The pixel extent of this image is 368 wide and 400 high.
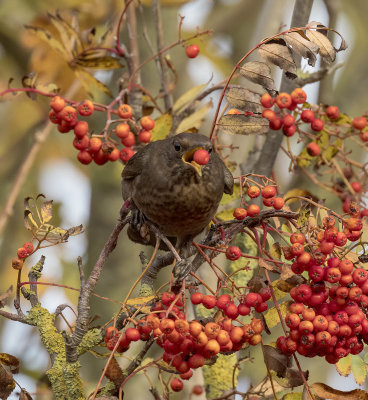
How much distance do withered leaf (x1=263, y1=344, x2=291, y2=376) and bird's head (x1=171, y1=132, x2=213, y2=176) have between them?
2.26 feet

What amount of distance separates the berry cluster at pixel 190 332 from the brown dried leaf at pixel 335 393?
25cm

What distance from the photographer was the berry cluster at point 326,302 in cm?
190

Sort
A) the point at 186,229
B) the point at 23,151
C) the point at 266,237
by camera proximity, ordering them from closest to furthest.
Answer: the point at 266,237, the point at 186,229, the point at 23,151

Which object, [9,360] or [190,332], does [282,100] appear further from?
[9,360]

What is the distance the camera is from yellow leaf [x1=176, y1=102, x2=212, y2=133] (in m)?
2.76

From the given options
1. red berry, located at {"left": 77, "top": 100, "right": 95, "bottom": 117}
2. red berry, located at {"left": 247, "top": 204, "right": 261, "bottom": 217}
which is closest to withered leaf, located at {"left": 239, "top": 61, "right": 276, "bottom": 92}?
red berry, located at {"left": 247, "top": 204, "right": 261, "bottom": 217}

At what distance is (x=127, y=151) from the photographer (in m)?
2.69

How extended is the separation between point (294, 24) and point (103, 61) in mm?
828

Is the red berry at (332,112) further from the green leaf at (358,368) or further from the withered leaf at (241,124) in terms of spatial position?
the green leaf at (358,368)

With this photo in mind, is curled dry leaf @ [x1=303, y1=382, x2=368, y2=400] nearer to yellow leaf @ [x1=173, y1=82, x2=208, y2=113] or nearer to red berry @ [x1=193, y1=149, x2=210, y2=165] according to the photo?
red berry @ [x1=193, y1=149, x2=210, y2=165]

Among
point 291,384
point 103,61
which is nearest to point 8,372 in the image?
point 291,384

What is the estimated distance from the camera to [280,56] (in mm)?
1975

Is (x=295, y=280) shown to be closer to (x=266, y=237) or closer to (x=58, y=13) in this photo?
(x=266, y=237)

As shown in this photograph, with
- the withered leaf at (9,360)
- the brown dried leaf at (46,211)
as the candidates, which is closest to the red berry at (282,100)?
the brown dried leaf at (46,211)
